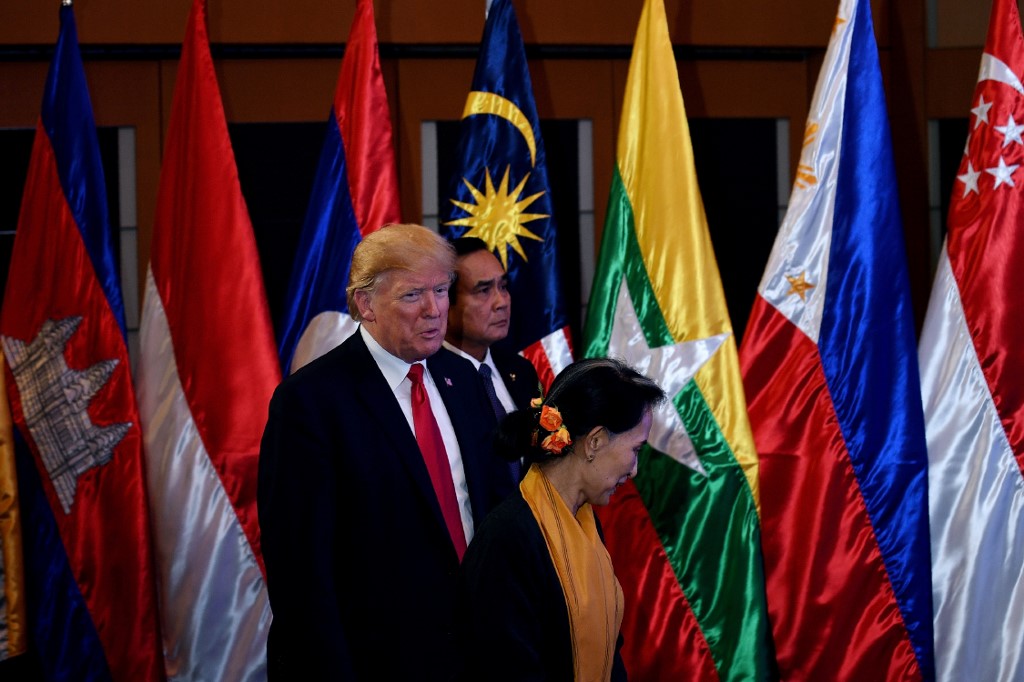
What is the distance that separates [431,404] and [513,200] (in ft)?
4.30

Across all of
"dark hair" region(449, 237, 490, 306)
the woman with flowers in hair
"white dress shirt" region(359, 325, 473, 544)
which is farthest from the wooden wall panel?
the woman with flowers in hair

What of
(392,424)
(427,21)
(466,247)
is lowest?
(392,424)

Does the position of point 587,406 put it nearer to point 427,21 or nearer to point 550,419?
point 550,419

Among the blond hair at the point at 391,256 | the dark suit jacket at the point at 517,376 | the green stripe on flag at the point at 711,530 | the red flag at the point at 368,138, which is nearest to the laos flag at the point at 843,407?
the green stripe on flag at the point at 711,530

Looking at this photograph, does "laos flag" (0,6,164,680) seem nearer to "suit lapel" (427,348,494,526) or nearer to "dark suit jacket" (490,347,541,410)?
"dark suit jacket" (490,347,541,410)

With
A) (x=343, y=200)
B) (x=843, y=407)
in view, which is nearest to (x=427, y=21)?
(x=343, y=200)

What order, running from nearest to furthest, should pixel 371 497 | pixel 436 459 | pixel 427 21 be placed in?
pixel 371 497 → pixel 436 459 → pixel 427 21

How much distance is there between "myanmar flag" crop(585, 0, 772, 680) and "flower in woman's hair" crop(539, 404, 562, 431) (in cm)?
157

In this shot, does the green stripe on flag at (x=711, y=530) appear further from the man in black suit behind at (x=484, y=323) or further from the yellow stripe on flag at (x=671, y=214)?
the man in black suit behind at (x=484, y=323)

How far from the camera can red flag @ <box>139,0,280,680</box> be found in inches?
129

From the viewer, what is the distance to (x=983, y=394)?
3.22 metres

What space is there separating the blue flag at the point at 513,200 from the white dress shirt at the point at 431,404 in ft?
3.88

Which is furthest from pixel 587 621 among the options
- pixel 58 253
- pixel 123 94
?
pixel 123 94

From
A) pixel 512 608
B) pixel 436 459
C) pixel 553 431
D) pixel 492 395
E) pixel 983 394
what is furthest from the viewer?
pixel 983 394
